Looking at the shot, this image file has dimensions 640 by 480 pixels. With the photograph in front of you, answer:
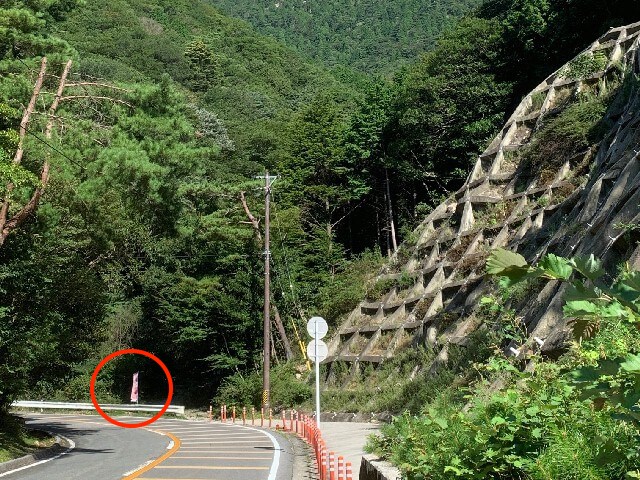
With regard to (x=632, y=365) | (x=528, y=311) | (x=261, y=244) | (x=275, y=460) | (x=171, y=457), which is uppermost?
(x=261, y=244)

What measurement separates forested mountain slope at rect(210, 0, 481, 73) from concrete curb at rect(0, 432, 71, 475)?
8961cm

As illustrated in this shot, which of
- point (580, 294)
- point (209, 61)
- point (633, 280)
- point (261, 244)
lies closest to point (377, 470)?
point (580, 294)

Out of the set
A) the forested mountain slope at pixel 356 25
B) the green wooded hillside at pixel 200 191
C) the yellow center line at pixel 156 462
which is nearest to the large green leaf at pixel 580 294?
the yellow center line at pixel 156 462

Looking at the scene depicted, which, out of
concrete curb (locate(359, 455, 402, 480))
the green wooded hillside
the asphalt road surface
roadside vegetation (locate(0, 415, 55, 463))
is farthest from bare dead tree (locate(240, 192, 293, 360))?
concrete curb (locate(359, 455, 402, 480))

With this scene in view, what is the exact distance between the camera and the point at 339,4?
163 metres

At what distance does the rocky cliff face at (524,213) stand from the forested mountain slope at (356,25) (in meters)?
75.9

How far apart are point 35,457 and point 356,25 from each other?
139m

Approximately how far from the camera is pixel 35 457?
1700 centimetres

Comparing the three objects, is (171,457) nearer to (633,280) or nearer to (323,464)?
(323,464)

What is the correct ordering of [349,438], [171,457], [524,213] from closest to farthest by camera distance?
[171,457], [349,438], [524,213]

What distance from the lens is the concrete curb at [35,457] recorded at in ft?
49.2

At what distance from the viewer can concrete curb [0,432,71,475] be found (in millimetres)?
15005

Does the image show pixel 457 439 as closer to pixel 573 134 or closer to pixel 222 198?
pixel 573 134

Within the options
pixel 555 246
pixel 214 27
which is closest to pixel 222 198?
pixel 555 246
